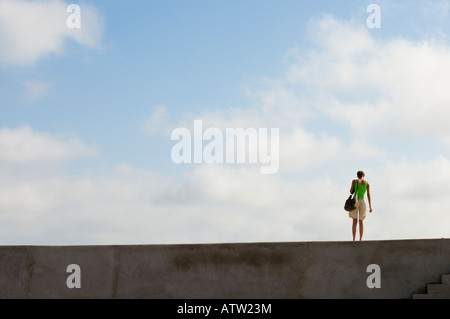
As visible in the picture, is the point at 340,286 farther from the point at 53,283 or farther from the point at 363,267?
the point at 53,283

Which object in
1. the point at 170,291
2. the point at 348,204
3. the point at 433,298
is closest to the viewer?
the point at 433,298

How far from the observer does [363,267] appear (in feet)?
36.8

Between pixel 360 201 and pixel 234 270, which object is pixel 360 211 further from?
pixel 234 270

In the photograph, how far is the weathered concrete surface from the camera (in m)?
11.2

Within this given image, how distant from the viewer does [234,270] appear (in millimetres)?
11375

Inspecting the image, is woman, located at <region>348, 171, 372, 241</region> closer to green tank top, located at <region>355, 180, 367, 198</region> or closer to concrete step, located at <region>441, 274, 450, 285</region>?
green tank top, located at <region>355, 180, 367, 198</region>

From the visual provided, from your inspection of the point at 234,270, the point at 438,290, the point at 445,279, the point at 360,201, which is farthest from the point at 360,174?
the point at 234,270

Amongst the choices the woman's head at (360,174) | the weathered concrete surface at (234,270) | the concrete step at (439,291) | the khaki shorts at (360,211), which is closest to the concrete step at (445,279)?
the concrete step at (439,291)

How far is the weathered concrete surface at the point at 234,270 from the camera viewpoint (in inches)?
441

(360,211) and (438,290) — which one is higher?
(360,211)

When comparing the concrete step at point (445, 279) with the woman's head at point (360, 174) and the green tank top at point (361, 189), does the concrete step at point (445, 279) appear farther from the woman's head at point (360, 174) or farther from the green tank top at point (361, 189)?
the woman's head at point (360, 174)

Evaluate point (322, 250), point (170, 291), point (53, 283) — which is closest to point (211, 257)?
point (170, 291)

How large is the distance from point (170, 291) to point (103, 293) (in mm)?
1127
